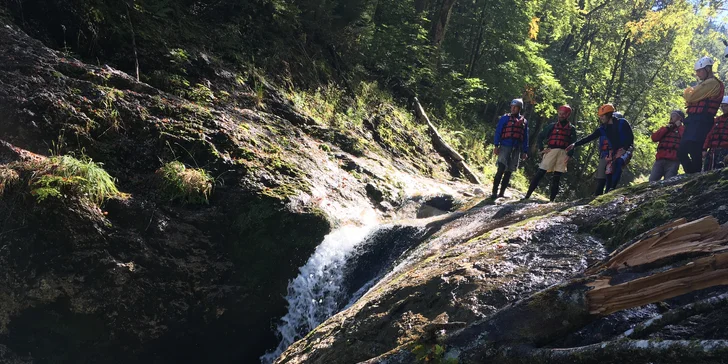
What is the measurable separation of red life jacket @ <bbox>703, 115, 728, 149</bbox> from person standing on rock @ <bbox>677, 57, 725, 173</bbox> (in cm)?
31

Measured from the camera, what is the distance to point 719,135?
7.06 metres

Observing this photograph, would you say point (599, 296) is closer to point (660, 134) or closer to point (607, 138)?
point (607, 138)

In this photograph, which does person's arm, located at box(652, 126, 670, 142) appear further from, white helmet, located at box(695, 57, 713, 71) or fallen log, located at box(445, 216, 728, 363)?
fallen log, located at box(445, 216, 728, 363)

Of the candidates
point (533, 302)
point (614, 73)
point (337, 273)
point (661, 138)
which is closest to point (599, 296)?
point (533, 302)

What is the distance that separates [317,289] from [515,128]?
4.88 metres

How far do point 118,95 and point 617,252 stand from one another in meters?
7.62

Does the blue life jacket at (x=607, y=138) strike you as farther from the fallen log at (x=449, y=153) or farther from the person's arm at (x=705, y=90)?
the fallen log at (x=449, y=153)

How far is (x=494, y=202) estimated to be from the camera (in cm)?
898

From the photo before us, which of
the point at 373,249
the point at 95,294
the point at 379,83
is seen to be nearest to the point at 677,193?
the point at 373,249

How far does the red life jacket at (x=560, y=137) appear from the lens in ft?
26.1

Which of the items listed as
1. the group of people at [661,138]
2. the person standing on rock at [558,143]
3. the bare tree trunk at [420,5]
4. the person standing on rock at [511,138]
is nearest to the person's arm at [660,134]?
the group of people at [661,138]

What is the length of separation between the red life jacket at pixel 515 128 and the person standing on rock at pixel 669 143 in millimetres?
2206

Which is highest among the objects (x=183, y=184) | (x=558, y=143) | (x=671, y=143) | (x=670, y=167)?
(x=183, y=184)

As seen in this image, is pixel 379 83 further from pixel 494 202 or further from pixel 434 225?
pixel 434 225
